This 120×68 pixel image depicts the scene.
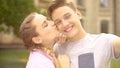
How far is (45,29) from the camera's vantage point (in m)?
2.68

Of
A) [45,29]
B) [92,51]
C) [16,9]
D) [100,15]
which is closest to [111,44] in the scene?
[92,51]

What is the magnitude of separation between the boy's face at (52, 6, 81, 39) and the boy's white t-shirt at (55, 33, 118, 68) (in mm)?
93

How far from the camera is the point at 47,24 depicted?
2.70m

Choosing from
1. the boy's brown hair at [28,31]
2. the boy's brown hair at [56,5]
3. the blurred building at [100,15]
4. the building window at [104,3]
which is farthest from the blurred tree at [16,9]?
the building window at [104,3]

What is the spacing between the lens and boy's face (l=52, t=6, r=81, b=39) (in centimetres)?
271

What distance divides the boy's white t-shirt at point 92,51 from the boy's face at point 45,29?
182 millimetres

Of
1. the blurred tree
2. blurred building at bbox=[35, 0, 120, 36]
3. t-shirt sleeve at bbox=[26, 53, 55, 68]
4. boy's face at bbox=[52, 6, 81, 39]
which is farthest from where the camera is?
blurred building at bbox=[35, 0, 120, 36]

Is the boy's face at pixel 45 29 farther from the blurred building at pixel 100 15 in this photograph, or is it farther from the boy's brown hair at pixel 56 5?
the blurred building at pixel 100 15

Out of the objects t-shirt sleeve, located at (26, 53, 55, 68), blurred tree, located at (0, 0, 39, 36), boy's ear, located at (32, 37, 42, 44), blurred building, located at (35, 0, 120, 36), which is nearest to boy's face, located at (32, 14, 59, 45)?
boy's ear, located at (32, 37, 42, 44)

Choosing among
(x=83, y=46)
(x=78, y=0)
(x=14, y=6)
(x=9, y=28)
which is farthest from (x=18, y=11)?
(x=78, y=0)

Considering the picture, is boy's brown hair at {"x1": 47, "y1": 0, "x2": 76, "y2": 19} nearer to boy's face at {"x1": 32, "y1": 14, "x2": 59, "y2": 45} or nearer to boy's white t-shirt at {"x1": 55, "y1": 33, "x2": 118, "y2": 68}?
boy's face at {"x1": 32, "y1": 14, "x2": 59, "y2": 45}

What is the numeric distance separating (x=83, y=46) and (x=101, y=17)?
37.1 metres

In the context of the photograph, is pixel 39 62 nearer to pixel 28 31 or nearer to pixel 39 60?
pixel 39 60

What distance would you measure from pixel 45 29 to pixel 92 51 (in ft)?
1.18
